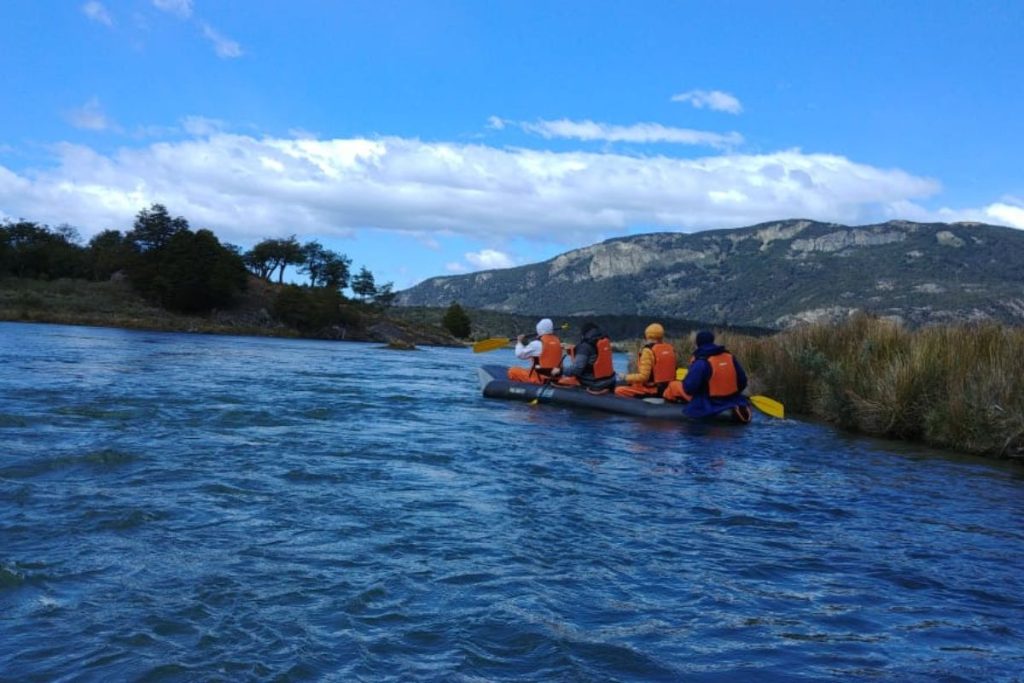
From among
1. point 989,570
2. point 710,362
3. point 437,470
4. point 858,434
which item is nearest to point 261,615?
point 437,470

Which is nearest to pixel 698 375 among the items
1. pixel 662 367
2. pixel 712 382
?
pixel 712 382

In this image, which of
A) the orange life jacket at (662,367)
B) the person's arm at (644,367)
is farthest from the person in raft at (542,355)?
the orange life jacket at (662,367)

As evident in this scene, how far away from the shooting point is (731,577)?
5973 mm

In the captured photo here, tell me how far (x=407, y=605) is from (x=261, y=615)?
885 millimetres

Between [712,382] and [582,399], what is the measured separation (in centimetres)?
324

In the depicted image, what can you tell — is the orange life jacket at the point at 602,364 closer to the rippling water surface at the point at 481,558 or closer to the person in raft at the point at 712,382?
the person in raft at the point at 712,382

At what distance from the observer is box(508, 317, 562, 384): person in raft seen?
62.5ft

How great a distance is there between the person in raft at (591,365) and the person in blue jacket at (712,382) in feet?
9.26

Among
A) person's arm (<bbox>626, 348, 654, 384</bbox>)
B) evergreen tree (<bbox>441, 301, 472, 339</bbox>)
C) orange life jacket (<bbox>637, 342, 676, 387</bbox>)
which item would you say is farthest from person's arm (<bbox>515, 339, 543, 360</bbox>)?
evergreen tree (<bbox>441, 301, 472, 339</bbox>)

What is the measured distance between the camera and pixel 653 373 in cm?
1719

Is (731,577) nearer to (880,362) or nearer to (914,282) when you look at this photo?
(880,362)

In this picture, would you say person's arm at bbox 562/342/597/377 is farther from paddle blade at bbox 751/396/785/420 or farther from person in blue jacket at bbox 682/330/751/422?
paddle blade at bbox 751/396/785/420

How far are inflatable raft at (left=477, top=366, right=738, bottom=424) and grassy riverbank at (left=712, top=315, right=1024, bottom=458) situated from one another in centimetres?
265

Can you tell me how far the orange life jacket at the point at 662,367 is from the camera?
673 inches
